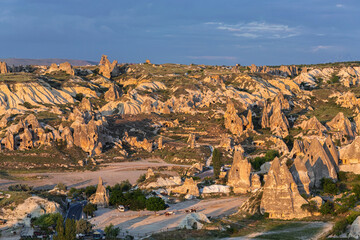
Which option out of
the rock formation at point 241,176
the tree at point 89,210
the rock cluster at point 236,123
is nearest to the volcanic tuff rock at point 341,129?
the rock cluster at point 236,123

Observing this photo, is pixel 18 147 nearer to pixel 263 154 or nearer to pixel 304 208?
pixel 263 154

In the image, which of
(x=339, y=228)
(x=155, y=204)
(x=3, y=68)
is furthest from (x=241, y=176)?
(x=3, y=68)

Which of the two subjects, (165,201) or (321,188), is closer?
(321,188)

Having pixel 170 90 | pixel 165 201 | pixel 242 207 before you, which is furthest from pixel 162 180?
pixel 170 90

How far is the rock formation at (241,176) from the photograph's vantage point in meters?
59.8

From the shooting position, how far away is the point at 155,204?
175 feet

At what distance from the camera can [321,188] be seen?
53000mm

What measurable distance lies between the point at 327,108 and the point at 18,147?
75.8 m

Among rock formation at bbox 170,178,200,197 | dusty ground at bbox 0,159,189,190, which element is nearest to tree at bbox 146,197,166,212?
rock formation at bbox 170,178,200,197

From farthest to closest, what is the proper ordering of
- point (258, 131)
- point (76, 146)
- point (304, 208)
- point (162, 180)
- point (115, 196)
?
point (258, 131)
point (76, 146)
point (162, 180)
point (115, 196)
point (304, 208)

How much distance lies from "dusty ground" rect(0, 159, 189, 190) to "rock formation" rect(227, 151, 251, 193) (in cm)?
1627

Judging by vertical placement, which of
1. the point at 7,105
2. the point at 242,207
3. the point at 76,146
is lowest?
the point at 242,207

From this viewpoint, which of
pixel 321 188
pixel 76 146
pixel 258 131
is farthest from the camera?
pixel 258 131

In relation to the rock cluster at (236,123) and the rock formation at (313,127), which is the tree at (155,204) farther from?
the rock cluster at (236,123)
